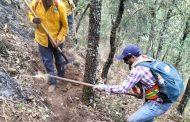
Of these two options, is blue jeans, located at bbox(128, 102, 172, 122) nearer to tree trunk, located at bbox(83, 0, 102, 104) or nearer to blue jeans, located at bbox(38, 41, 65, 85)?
tree trunk, located at bbox(83, 0, 102, 104)

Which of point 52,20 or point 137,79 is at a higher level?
point 52,20

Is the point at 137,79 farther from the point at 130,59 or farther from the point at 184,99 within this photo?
the point at 184,99

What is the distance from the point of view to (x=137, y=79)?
5680mm

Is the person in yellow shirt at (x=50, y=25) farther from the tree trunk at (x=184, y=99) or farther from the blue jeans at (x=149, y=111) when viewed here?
the tree trunk at (x=184, y=99)

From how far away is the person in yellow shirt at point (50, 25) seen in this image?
694cm

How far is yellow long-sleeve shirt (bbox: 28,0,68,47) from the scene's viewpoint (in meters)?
6.96

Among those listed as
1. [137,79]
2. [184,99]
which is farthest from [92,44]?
[184,99]

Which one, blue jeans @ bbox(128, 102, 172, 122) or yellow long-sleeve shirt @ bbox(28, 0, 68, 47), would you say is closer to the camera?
blue jeans @ bbox(128, 102, 172, 122)

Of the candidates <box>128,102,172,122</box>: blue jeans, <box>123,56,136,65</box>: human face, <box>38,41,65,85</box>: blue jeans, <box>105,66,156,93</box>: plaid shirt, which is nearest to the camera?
<box>105,66,156,93</box>: plaid shirt

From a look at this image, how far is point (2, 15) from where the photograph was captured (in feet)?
32.2

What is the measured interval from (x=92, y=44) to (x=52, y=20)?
3.19 feet

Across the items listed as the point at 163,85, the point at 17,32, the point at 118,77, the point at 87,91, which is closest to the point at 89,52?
the point at 87,91

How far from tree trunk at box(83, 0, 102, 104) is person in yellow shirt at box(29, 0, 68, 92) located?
0.57 m

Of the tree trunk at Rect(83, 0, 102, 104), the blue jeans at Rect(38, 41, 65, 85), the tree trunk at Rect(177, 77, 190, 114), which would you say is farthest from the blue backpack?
the tree trunk at Rect(177, 77, 190, 114)
